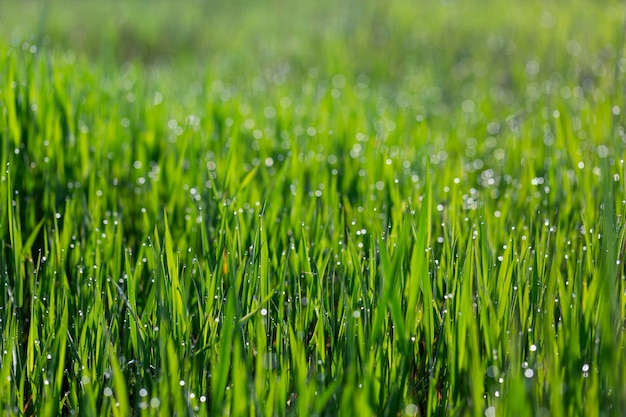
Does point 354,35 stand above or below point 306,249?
above

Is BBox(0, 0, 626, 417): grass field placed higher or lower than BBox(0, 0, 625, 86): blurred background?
lower

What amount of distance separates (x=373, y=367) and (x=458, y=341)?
17cm

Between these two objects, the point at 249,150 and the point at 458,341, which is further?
the point at 249,150

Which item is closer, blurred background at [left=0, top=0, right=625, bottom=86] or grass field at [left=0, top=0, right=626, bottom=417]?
grass field at [left=0, top=0, right=626, bottom=417]

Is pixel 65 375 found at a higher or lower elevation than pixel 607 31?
lower

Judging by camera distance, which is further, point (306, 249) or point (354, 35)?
point (354, 35)

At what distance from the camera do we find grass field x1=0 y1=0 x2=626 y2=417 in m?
1.09

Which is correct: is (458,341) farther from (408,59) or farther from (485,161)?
(408,59)

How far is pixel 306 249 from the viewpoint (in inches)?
57.1

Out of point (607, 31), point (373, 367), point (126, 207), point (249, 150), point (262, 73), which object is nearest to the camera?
point (373, 367)

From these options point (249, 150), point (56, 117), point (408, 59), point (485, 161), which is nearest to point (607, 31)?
point (408, 59)

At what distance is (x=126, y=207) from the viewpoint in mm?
1943

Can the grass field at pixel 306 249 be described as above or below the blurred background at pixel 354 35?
below

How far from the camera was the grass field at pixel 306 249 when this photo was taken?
42.9 inches
